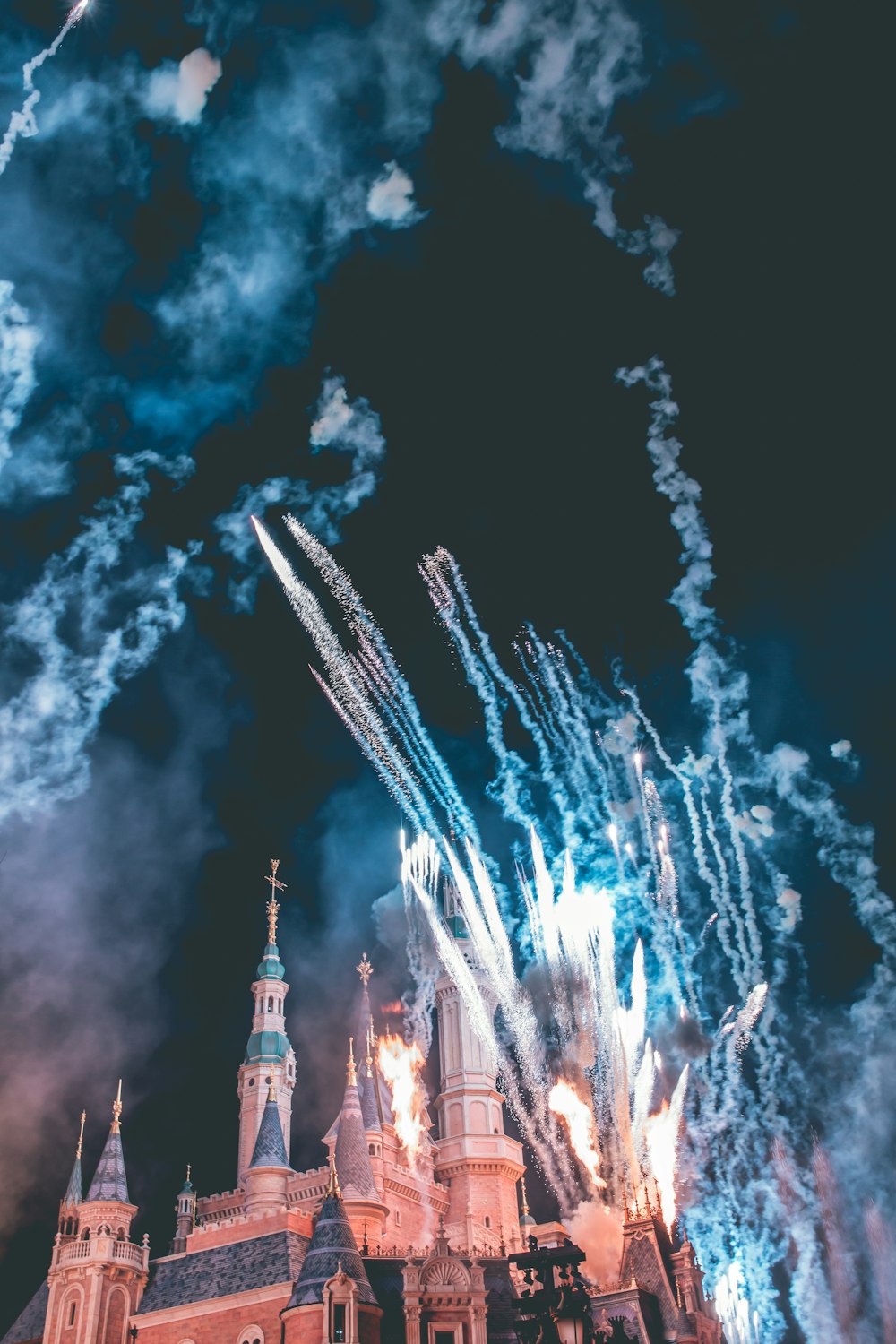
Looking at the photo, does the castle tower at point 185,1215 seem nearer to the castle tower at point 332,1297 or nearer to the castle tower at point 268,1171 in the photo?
the castle tower at point 268,1171

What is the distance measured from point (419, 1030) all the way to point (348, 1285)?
97.5ft

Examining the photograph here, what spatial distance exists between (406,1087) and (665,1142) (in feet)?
72.7

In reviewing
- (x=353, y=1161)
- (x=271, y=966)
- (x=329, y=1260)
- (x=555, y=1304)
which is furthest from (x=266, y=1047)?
(x=555, y=1304)

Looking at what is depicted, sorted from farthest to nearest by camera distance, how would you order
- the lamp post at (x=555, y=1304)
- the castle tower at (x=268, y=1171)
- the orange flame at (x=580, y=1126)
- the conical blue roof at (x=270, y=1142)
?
the conical blue roof at (x=270, y=1142) → the castle tower at (x=268, y=1171) → the orange flame at (x=580, y=1126) → the lamp post at (x=555, y=1304)

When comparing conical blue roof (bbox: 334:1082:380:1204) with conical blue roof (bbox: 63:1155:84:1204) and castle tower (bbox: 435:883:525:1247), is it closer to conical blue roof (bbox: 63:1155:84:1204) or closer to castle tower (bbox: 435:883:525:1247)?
castle tower (bbox: 435:883:525:1247)

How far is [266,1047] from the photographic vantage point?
67.2 m

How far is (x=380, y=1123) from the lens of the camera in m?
61.6

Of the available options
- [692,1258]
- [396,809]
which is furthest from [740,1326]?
[396,809]

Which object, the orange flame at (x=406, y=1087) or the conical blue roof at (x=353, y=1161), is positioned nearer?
the conical blue roof at (x=353, y=1161)

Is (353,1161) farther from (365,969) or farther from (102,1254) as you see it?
(365,969)

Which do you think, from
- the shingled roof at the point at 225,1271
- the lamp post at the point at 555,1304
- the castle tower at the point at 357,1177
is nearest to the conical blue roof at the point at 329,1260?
the shingled roof at the point at 225,1271

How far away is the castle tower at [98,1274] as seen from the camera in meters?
48.6

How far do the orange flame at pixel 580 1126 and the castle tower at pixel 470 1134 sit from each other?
11029 millimetres

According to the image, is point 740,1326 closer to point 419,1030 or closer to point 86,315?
point 419,1030
